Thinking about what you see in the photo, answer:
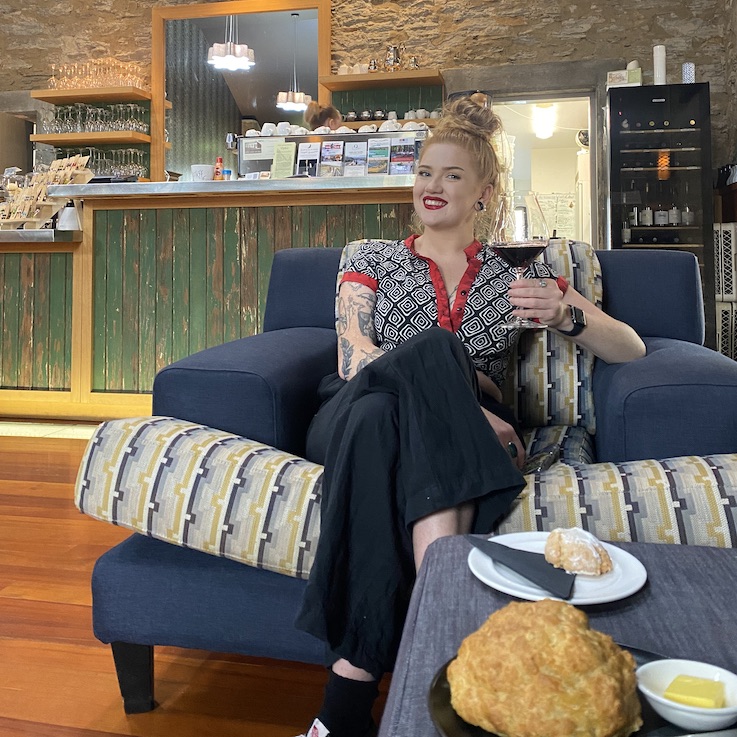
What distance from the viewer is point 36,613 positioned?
1.80 meters

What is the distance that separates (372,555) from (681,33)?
6.21 meters

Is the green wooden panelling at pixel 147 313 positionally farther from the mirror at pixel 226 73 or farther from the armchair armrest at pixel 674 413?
the armchair armrest at pixel 674 413

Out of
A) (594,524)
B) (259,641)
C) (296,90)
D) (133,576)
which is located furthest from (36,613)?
(296,90)

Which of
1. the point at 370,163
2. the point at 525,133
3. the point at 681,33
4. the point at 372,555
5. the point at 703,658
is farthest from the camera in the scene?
the point at 525,133

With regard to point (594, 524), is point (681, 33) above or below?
above

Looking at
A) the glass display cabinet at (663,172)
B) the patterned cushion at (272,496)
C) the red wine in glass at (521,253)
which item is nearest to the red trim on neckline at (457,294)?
the red wine in glass at (521,253)

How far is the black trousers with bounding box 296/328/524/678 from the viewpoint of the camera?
110 centimetres

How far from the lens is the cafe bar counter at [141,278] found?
397 cm

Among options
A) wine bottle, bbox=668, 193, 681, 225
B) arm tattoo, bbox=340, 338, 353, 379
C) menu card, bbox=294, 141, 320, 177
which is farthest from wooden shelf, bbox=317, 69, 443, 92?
arm tattoo, bbox=340, 338, 353, 379

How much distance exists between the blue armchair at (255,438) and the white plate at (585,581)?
0.56 metres

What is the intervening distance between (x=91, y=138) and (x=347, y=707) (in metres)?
6.56

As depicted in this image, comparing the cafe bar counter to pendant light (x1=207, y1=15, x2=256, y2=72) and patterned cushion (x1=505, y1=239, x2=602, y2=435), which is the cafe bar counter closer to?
patterned cushion (x1=505, y1=239, x2=602, y2=435)

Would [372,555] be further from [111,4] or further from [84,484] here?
[111,4]

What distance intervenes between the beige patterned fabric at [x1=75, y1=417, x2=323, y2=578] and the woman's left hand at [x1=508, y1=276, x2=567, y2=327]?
21.7 inches
